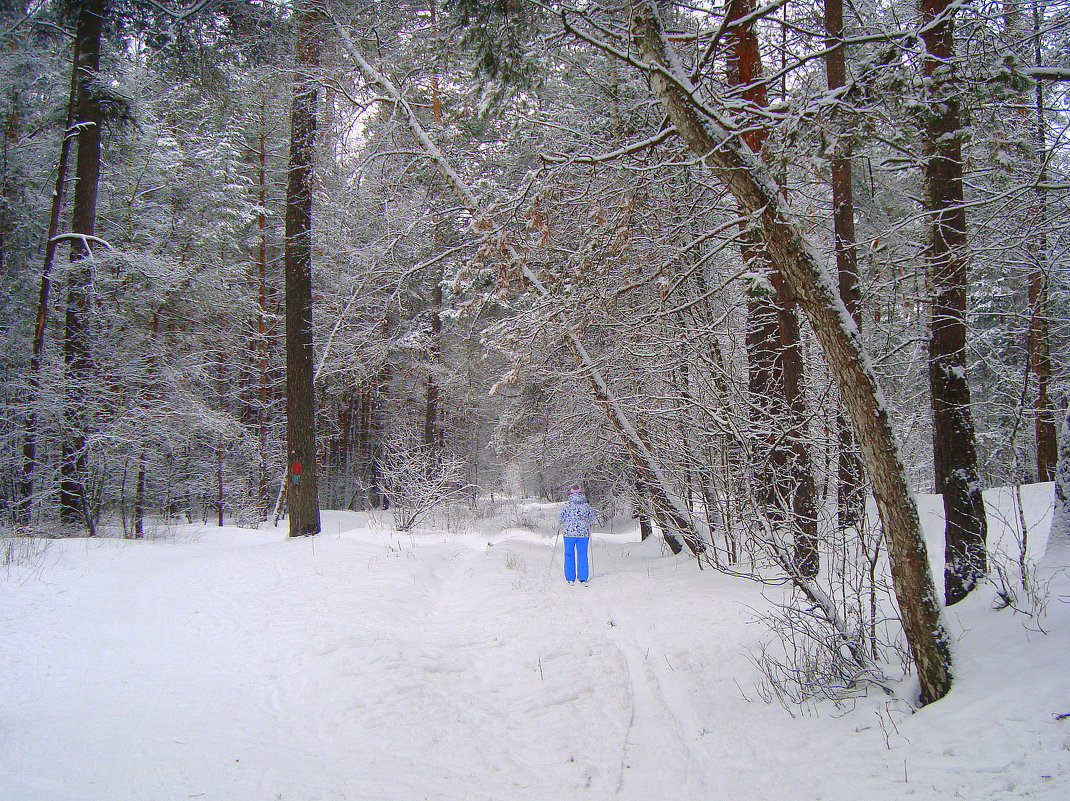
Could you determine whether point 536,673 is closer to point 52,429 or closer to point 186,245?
point 52,429

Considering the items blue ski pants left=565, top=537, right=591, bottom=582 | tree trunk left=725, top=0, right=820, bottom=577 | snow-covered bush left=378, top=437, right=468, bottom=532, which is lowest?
blue ski pants left=565, top=537, right=591, bottom=582

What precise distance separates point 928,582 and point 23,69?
64.9 ft

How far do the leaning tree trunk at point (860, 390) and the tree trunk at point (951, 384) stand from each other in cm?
190

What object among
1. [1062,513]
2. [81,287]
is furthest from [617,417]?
[81,287]

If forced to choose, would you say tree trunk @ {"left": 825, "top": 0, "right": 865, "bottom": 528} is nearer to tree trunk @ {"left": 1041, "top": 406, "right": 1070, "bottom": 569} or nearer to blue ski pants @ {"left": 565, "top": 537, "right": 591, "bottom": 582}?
tree trunk @ {"left": 1041, "top": 406, "right": 1070, "bottom": 569}

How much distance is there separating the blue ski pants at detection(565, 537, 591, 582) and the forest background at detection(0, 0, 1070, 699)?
1.24 metres

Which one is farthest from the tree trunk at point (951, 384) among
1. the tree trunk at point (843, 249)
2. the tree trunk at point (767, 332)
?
the tree trunk at point (767, 332)

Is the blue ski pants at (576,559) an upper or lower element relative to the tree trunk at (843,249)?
lower

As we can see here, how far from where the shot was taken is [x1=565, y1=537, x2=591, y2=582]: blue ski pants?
29.7 feet

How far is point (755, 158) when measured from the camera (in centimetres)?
355

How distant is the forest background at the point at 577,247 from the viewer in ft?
13.2

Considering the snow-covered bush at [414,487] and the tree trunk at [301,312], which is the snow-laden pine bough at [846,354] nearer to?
the tree trunk at [301,312]

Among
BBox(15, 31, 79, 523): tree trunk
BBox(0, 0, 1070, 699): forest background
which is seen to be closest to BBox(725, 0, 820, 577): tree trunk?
BBox(0, 0, 1070, 699): forest background

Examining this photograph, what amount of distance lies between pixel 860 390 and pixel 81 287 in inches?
534
